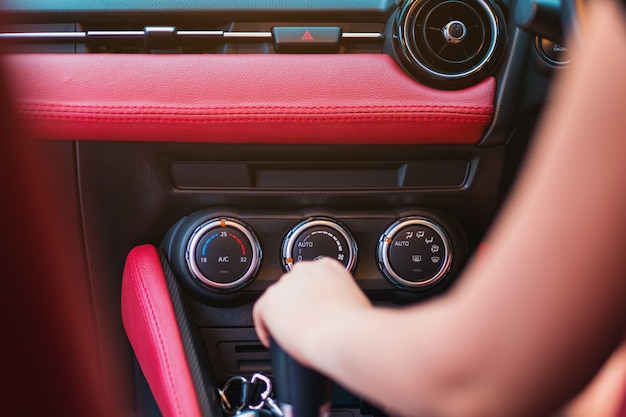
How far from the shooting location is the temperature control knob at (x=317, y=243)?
1142mm

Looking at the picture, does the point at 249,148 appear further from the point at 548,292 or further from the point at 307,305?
the point at 548,292

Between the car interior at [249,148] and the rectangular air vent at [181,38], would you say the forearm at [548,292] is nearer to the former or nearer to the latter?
the car interior at [249,148]

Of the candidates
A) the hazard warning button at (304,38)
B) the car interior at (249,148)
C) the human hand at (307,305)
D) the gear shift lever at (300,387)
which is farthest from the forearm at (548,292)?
the hazard warning button at (304,38)

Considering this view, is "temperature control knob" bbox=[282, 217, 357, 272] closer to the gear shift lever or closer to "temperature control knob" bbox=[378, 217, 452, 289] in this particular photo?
"temperature control knob" bbox=[378, 217, 452, 289]

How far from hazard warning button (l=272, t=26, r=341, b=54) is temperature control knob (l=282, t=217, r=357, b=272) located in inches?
12.2

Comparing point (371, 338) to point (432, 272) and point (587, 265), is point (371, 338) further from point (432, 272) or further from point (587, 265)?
point (432, 272)

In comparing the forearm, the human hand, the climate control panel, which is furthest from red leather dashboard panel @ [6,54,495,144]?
the forearm

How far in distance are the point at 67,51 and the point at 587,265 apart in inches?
38.1

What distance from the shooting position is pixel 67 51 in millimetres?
1085

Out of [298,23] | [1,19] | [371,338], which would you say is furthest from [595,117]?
[298,23]

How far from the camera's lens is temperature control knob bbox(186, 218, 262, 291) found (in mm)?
1134

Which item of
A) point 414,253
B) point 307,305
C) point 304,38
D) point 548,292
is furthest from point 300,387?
point 304,38

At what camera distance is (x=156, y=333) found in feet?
3.52

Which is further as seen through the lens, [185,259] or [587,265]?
[185,259]
